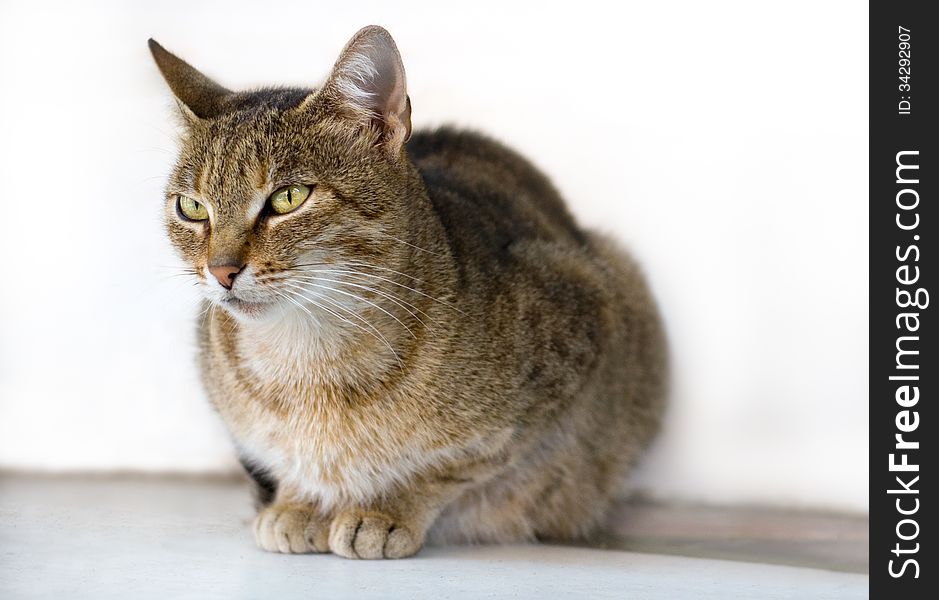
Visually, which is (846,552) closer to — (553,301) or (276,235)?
(553,301)

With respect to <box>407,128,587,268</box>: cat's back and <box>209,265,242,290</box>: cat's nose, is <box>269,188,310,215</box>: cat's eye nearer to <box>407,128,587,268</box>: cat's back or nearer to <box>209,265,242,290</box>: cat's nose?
<box>209,265,242,290</box>: cat's nose

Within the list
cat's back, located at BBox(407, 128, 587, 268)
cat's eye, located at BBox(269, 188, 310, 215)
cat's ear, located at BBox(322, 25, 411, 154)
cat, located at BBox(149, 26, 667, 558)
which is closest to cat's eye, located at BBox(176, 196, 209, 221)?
cat, located at BBox(149, 26, 667, 558)

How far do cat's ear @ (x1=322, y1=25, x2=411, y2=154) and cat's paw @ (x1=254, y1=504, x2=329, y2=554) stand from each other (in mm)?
658

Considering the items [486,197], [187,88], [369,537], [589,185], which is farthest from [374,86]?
[589,185]

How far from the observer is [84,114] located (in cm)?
235

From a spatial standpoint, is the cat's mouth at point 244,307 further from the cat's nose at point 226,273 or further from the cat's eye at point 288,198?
the cat's eye at point 288,198

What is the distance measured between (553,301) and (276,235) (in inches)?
24.0

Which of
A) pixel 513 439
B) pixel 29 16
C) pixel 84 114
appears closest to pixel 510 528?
pixel 513 439

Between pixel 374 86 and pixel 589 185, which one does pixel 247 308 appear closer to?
pixel 374 86

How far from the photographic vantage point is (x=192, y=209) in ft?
5.86

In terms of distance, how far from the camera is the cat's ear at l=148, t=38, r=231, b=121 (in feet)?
6.00
